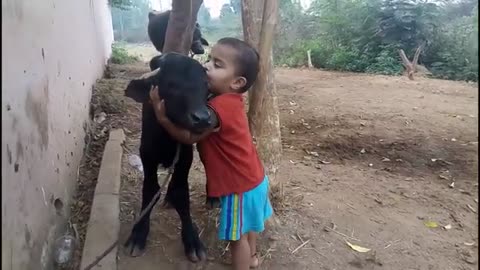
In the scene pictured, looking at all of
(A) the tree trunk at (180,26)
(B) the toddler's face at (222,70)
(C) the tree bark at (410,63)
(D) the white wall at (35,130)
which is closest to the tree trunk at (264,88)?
(A) the tree trunk at (180,26)

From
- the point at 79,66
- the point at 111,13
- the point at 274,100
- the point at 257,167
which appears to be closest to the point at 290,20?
the point at 111,13

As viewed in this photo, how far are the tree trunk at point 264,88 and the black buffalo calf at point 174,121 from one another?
16.6 inches

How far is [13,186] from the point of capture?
1.67 m

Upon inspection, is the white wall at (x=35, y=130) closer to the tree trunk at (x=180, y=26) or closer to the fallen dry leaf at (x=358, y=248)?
the tree trunk at (x=180, y=26)

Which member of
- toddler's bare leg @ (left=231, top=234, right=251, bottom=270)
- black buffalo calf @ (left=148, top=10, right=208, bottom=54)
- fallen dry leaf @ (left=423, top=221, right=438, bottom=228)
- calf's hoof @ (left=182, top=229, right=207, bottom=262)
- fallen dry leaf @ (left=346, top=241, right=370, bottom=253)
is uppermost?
black buffalo calf @ (left=148, top=10, right=208, bottom=54)

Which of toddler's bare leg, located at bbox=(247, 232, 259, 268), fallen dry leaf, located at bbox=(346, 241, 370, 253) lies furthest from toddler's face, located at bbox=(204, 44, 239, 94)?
fallen dry leaf, located at bbox=(346, 241, 370, 253)

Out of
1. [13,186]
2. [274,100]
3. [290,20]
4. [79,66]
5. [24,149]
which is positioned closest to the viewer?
[13,186]

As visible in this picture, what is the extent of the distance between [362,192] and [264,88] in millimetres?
1058

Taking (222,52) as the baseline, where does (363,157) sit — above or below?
below

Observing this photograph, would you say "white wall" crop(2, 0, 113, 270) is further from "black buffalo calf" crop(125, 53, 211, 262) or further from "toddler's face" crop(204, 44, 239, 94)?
"toddler's face" crop(204, 44, 239, 94)

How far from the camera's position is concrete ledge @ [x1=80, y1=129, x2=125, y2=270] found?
215cm

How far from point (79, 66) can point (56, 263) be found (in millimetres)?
2243

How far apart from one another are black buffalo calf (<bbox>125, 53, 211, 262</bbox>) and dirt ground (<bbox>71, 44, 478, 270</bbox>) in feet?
0.32

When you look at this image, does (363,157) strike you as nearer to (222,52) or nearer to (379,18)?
(222,52)
